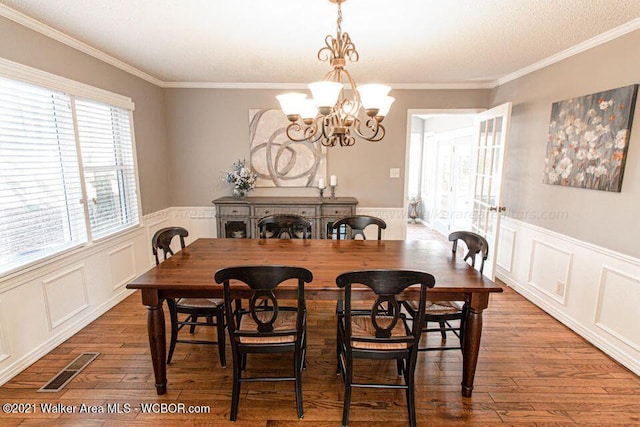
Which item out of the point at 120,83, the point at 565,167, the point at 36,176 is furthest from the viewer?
the point at 120,83

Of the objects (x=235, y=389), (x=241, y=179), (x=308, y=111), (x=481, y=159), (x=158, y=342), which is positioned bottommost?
(x=235, y=389)

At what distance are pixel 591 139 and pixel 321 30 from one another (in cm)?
233

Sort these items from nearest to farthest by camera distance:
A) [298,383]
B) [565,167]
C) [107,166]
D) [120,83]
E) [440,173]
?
[298,383] < [565,167] < [107,166] < [120,83] < [440,173]

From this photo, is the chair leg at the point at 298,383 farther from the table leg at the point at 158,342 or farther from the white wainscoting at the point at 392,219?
the white wainscoting at the point at 392,219

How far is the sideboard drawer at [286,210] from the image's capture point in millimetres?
4027

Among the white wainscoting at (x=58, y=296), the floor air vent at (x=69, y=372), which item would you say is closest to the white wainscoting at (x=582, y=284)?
the floor air vent at (x=69, y=372)

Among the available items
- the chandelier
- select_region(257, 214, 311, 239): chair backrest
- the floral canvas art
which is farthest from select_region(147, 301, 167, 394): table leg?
the floral canvas art

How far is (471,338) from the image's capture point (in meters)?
1.89

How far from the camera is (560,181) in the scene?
2.94 m

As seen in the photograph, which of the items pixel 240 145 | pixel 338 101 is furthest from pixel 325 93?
pixel 240 145

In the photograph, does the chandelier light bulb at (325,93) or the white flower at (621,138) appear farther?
the white flower at (621,138)

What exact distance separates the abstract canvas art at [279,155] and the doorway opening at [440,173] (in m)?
1.38

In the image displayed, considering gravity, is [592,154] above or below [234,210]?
above

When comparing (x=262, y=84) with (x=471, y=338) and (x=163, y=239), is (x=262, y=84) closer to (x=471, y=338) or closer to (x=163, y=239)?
(x=163, y=239)
